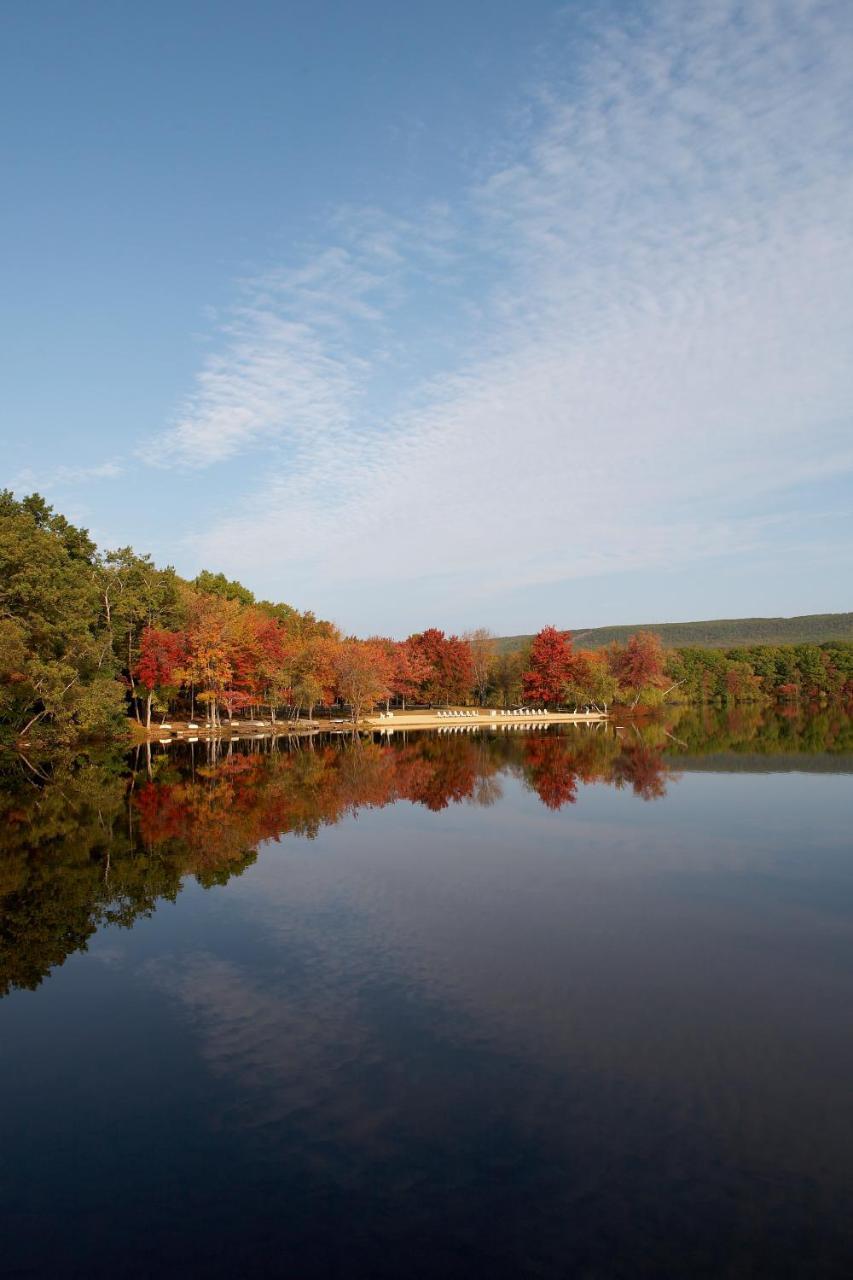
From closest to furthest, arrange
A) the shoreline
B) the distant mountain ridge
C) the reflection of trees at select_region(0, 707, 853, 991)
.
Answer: the reflection of trees at select_region(0, 707, 853, 991), the shoreline, the distant mountain ridge

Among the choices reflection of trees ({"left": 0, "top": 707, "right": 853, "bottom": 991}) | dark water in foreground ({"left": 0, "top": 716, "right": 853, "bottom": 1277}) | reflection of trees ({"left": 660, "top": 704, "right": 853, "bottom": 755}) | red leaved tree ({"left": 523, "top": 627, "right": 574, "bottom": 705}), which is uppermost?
red leaved tree ({"left": 523, "top": 627, "right": 574, "bottom": 705})

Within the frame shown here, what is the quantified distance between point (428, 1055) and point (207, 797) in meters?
18.9

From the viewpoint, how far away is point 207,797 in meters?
26.4

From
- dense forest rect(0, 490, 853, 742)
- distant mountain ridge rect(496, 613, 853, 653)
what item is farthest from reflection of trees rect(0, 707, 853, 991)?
distant mountain ridge rect(496, 613, 853, 653)

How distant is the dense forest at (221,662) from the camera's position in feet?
122

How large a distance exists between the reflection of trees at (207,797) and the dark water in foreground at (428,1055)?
16 cm

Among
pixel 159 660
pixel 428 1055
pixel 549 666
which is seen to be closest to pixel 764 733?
pixel 549 666

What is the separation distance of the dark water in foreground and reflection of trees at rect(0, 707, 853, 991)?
157mm

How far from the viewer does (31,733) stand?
40.8 metres

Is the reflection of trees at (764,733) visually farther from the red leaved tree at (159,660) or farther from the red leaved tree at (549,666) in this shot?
the red leaved tree at (159,660)

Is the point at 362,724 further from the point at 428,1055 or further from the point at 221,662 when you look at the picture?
the point at 428,1055

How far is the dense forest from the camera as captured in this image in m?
37.3

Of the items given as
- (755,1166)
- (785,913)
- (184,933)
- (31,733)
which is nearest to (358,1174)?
(755,1166)

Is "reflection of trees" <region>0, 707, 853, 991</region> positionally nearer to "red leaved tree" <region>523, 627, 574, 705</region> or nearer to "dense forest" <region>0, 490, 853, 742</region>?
"dense forest" <region>0, 490, 853, 742</region>
